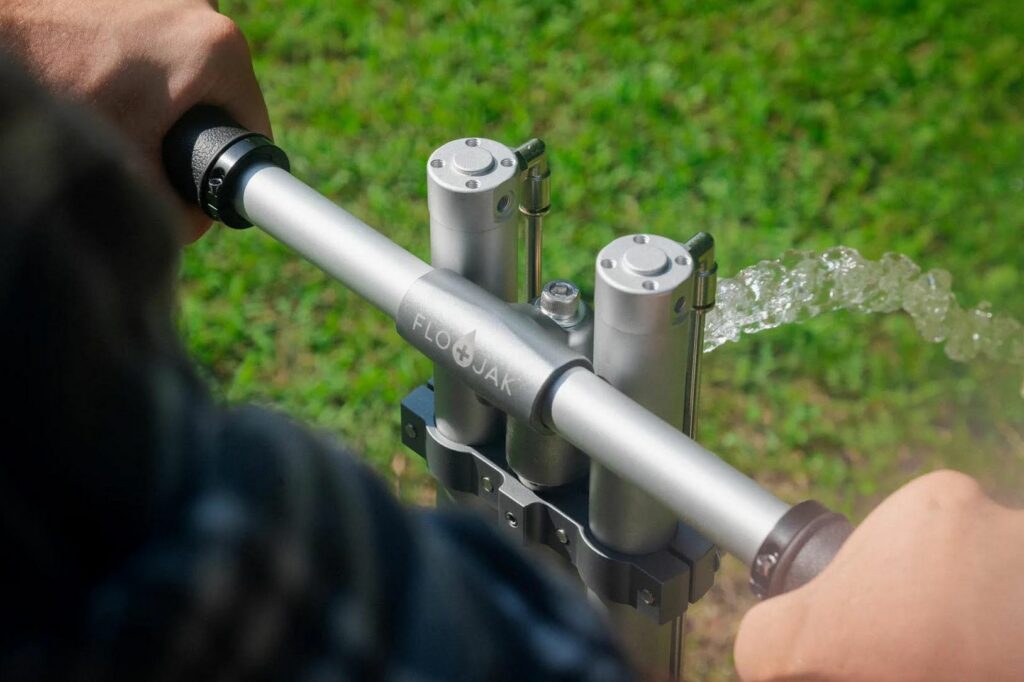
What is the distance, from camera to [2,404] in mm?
456

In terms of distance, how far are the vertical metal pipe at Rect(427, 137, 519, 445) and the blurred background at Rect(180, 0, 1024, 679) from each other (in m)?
1.56

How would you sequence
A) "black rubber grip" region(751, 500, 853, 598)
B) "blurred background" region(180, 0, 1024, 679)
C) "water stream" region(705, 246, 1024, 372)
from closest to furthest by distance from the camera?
"black rubber grip" region(751, 500, 853, 598) < "water stream" region(705, 246, 1024, 372) < "blurred background" region(180, 0, 1024, 679)

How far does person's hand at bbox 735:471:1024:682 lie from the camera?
35.1 inches

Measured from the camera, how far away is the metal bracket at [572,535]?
4.48 feet

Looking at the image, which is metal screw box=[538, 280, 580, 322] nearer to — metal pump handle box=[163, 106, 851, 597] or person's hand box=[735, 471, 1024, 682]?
metal pump handle box=[163, 106, 851, 597]

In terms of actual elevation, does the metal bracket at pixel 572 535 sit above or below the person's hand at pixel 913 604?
below

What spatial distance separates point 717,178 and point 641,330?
8.63 ft

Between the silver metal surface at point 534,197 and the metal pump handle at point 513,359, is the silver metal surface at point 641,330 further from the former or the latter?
the silver metal surface at point 534,197

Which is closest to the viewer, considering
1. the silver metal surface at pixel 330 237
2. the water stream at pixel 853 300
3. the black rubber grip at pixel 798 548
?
the black rubber grip at pixel 798 548

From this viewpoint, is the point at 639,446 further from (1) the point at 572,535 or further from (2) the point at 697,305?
(1) the point at 572,535

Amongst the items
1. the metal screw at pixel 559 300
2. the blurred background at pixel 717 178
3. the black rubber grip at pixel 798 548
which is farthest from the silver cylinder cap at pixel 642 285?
the blurred background at pixel 717 178

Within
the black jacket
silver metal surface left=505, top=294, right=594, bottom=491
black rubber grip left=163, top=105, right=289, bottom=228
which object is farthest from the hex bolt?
the black jacket

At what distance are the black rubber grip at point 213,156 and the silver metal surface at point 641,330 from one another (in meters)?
0.46

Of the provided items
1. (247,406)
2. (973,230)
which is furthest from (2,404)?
(973,230)
